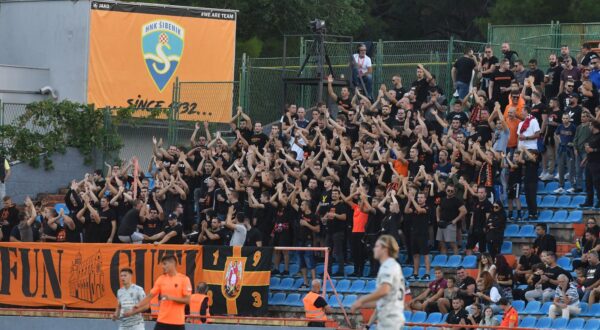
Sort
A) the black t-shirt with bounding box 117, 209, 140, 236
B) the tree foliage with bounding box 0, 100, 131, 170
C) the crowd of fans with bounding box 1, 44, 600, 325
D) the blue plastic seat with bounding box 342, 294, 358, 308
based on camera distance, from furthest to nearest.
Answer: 1. the tree foliage with bounding box 0, 100, 131, 170
2. the black t-shirt with bounding box 117, 209, 140, 236
3. the blue plastic seat with bounding box 342, 294, 358, 308
4. the crowd of fans with bounding box 1, 44, 600, 325

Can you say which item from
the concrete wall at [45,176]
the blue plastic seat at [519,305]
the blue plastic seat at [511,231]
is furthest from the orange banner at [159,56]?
the blue plastic seat at [519,305]

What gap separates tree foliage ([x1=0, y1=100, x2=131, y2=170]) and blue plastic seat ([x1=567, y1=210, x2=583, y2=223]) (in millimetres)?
13756

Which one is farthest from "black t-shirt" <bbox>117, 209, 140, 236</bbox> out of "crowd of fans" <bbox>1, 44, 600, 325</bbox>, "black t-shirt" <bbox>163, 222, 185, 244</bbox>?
"black t-shirt" <bbox>163, 222, 185, 244</bbox>

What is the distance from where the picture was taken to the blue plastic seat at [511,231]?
85.9 ft

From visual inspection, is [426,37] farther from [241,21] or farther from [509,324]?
[509,324]

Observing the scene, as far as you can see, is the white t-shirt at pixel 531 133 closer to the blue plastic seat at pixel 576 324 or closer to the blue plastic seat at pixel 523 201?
the blue plastic seat at pixel 523 201

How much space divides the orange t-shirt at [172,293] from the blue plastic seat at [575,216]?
9.44m

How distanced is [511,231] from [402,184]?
7.39 feet

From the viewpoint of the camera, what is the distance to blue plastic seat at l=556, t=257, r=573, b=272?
2445 centimetres

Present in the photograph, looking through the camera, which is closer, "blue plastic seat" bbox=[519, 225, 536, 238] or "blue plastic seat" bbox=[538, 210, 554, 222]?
"blue plastic seat" bbox=[519, 225, 536, 238]

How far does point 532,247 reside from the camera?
2455 cm

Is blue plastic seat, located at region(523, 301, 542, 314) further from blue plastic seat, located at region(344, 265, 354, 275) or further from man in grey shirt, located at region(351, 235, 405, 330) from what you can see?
man in grey shirt, located at region(351, 235, 405, 330)

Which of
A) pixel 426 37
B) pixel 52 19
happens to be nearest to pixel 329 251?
pixel 52 19

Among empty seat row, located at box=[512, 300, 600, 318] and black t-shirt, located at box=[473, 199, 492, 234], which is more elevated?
black t-shirt, located at box=[473, 199, 492, 234]
